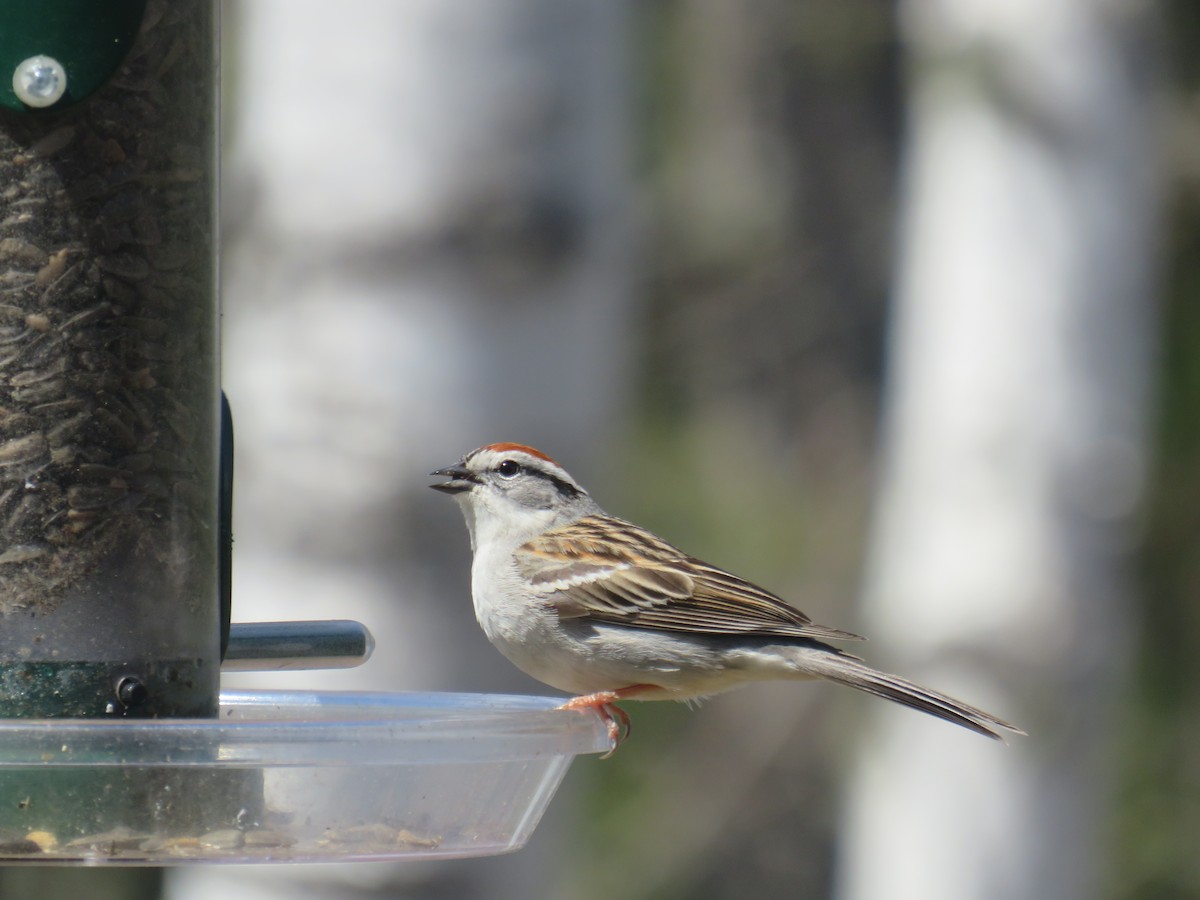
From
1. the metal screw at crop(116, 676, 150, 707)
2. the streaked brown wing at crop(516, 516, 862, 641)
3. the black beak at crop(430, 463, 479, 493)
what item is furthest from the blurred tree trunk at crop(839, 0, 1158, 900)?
the metal screw at crop(116, 676, 150, 707)

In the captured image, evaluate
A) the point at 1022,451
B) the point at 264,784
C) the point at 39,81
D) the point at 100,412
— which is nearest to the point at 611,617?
the point at 100,412

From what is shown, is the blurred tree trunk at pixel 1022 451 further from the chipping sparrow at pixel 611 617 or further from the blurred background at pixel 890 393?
the chipping sparrow at pixel 611 617

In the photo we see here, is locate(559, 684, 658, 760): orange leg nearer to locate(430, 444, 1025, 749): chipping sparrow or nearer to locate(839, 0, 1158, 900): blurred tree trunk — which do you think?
locate(430, 444, 1025, 749): chipping sparrow

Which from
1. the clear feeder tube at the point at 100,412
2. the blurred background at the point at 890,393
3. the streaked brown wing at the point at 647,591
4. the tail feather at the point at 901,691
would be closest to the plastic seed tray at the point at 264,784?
the clear feeder tube at the point at 100,412

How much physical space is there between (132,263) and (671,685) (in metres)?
1.84

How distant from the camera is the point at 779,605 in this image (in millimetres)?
4383

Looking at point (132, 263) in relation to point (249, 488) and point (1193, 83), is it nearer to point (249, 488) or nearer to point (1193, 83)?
point (249, 488)

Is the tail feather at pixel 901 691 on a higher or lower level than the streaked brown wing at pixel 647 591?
lower

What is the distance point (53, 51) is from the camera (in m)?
2.83

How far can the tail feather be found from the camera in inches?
145

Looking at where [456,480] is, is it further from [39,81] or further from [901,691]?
[39,81]

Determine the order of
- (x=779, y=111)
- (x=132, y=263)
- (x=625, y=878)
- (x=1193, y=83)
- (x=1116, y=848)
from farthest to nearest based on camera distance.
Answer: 1. (x=779, y=111)
2. (x=625, y=878)
3. (x=1116, y=848)
4. (x=1193, y=83)
5. (x=132, y=263)

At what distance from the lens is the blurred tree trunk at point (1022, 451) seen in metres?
5.80

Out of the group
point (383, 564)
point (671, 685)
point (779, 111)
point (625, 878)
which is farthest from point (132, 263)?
point (779, 111)
